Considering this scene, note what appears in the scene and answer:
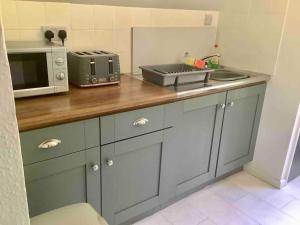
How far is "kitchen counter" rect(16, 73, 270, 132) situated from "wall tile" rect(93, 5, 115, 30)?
0.39 metres

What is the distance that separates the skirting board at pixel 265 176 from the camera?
2.29m

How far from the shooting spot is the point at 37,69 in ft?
4.56

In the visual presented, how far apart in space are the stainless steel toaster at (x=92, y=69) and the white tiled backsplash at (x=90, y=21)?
21 cm

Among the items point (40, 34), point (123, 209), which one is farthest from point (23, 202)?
point (40, 34)

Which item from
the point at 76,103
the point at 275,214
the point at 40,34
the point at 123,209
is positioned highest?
the point at 40,34

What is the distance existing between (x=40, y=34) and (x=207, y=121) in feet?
3.92

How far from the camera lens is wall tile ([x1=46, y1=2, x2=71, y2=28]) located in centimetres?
165

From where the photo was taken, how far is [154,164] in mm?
1699

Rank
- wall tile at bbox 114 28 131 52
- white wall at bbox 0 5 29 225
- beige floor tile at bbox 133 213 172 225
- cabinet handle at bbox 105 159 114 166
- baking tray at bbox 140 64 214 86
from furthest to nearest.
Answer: wall tile at bbox 114 28 131 52
beige floor tile at bbox 133 213 172 225
baking tray at bbox 140 64 214 86
cabinet handle at bbox 105 159 114 166
white wall at bbox 0 5 29 225

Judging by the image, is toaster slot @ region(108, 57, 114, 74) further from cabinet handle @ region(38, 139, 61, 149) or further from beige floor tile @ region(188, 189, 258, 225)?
beige floor tile @ region(188, 189, 258, 225)

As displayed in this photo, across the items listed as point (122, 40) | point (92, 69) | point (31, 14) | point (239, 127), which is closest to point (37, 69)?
point (92, 69)

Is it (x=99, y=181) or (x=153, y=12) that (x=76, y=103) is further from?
(x=153, y=12)

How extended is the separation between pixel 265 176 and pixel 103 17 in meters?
1.82

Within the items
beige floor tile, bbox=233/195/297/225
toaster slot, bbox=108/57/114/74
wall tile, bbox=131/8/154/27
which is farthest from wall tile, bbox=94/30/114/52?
beige floor tile, bbox=233/195/297/225
